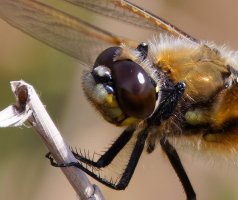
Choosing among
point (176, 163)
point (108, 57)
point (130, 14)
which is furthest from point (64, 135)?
point (108, 57)

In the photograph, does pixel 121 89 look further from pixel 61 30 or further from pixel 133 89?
pixel 61 30

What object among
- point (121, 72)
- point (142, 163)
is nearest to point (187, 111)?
point (121, 72)

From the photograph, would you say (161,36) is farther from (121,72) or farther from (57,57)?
(57,57)

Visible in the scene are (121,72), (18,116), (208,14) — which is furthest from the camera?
(208,14)

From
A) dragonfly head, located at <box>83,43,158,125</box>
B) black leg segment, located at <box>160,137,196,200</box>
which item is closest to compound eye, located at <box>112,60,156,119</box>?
dragonfly head, located at <box>83,43,158,125</box>

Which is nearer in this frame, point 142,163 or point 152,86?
point 152,86
